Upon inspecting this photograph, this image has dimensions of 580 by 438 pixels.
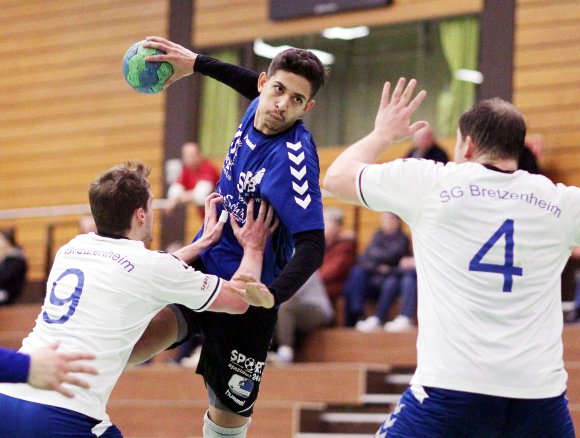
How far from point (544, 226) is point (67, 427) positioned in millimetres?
1776

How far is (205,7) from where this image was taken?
44.7 feet

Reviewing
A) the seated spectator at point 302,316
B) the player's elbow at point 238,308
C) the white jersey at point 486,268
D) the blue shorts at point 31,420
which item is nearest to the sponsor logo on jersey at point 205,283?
the player's elbow at point 238,308

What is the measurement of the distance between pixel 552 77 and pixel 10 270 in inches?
231

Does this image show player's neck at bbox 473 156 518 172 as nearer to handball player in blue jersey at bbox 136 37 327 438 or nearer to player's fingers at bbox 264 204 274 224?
handball player in blue jersey at bbox 136 37 327 438

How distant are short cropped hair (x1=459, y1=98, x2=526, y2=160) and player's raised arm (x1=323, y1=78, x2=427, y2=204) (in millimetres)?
225

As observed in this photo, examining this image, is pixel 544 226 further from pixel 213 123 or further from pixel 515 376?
pixel 213 123

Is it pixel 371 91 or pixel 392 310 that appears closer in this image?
pixel 392 310

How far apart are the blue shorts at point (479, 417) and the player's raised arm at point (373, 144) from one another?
0.75 meters

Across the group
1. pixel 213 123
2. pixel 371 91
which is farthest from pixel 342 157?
pixel 213 123

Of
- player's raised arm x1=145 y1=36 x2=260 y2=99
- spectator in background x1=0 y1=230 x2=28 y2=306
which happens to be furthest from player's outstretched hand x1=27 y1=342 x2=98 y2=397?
spectator in background x1=0 y1=230 x2=28 y2=306

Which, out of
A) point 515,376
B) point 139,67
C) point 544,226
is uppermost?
point 139,67

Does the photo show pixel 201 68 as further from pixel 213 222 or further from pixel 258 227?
pixel 258 227

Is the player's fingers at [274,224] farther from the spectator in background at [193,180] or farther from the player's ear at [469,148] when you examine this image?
the spectator in background at [193,180]

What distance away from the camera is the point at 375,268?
10156mm
